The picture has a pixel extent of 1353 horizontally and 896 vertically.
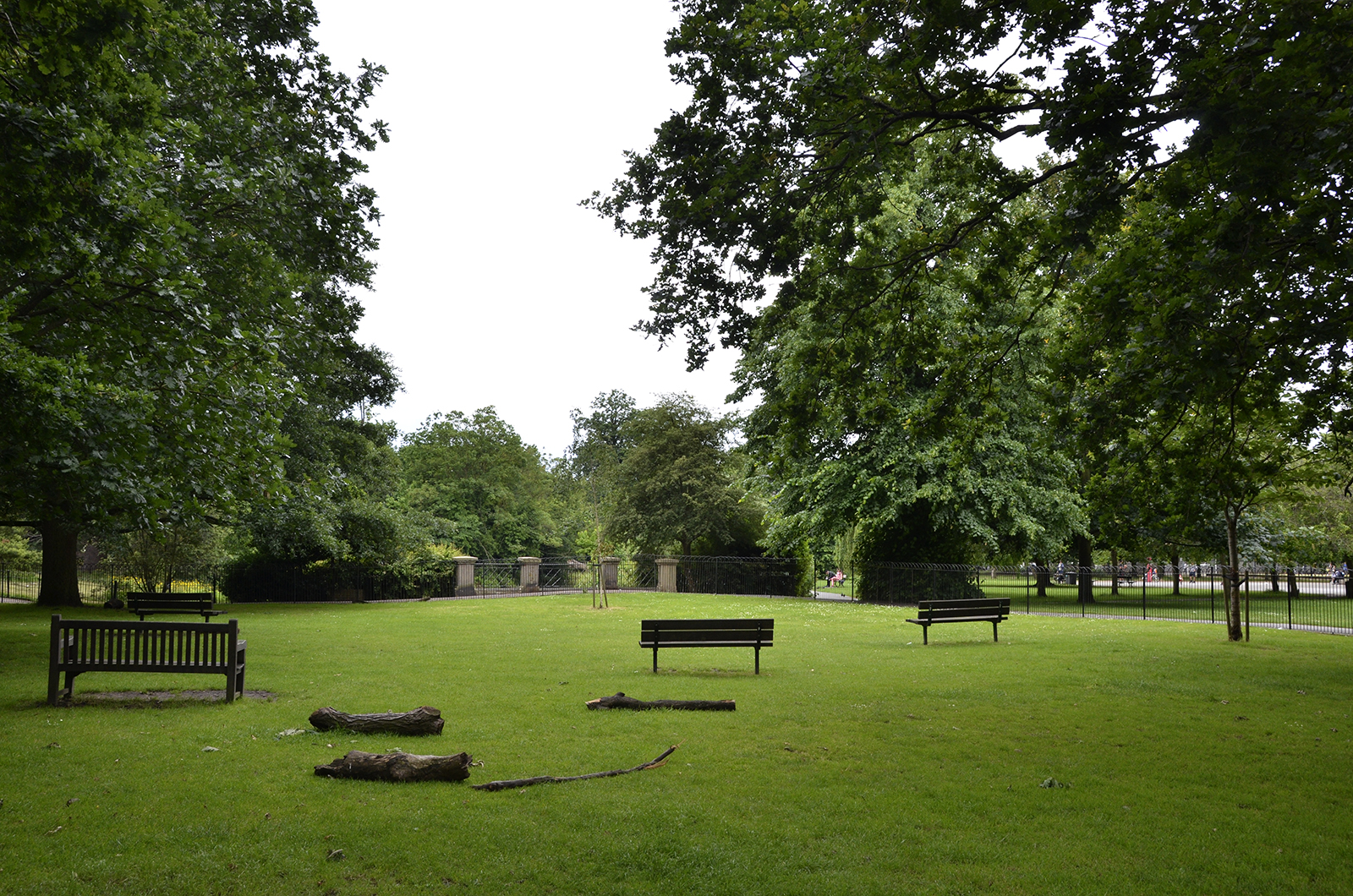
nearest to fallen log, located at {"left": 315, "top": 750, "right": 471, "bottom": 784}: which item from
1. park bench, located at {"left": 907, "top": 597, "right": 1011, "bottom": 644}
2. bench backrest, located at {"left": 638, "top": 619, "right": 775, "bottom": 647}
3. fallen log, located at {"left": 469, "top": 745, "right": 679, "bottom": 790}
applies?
fallen log, located at {"left": 469, "top": 745, "right": 679, "bottom": 790}

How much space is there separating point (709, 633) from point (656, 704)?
2.83m

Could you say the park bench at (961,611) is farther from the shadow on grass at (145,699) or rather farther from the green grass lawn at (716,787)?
the shadow on grass at (145,699)

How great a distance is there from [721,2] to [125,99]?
591cm

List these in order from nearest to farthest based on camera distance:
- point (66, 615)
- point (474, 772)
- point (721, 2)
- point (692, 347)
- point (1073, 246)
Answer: point (474, 772)
point (1073, 246)
point (721, 2)
point (692, 347)
point (66, 615)

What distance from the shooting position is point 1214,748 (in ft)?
26.6

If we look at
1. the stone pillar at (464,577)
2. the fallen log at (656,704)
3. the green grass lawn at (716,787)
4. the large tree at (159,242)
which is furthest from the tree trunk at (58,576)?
the fallen log at (656,704)

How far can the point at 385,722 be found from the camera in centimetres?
811

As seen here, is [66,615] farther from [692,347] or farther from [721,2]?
[721,2]

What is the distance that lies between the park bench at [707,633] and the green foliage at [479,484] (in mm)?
38261

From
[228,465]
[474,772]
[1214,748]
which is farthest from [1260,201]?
Result: [228,465]

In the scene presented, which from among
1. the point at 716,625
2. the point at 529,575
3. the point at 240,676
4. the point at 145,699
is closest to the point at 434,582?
the point at 529,575

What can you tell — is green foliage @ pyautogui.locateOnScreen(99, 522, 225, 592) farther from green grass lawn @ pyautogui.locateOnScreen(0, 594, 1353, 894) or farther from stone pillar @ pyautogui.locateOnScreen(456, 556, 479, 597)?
green grass lawn @ pyautogui.locateOnScreen(0, 594, 1353, 894)

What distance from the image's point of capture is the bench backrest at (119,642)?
948 cm

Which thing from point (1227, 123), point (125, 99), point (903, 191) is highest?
point (903, 191)
